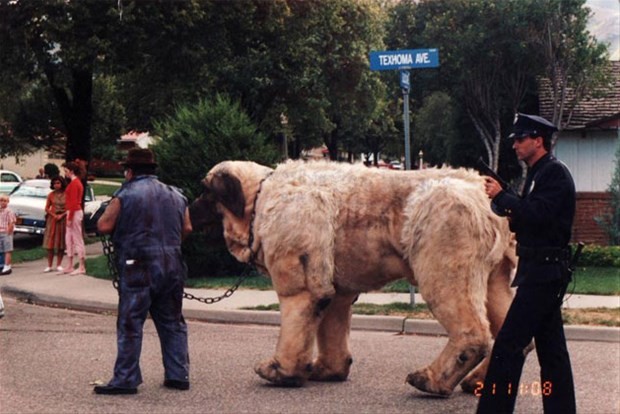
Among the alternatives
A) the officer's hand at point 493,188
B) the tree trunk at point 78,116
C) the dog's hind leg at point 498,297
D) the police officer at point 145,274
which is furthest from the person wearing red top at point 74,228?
the officer's hand at point 493,188

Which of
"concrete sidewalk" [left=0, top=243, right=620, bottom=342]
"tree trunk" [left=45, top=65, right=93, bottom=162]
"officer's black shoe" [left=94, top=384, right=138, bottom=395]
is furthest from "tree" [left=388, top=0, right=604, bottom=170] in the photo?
"officer's black shoe" [left=94, top=384, right=138, bottom=395]

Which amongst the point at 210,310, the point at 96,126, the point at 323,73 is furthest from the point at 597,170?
the point at 96,126

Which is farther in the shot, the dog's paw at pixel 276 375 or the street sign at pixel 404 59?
the street sign at pixel 404 59

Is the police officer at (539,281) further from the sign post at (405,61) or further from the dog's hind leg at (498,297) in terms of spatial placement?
the sign post at (405,61)

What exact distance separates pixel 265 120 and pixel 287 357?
2728 cm

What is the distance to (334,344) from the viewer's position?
28.4 feet

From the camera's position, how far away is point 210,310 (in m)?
12.8

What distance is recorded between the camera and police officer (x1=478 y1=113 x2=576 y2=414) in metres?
6.40

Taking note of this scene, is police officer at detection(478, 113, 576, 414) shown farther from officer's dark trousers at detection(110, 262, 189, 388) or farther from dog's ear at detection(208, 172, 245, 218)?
officer's dark trousers at detection(110, 262, 189, 388)

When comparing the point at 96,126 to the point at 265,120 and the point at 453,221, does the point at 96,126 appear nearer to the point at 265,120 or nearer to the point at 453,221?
the point at 265,120

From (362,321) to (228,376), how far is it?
3309 mm

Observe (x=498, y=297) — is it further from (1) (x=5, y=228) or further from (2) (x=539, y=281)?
(1) (x=5, y=228)

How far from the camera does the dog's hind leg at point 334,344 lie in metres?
8.59

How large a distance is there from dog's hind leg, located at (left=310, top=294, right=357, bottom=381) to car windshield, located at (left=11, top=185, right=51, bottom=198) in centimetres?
1676
